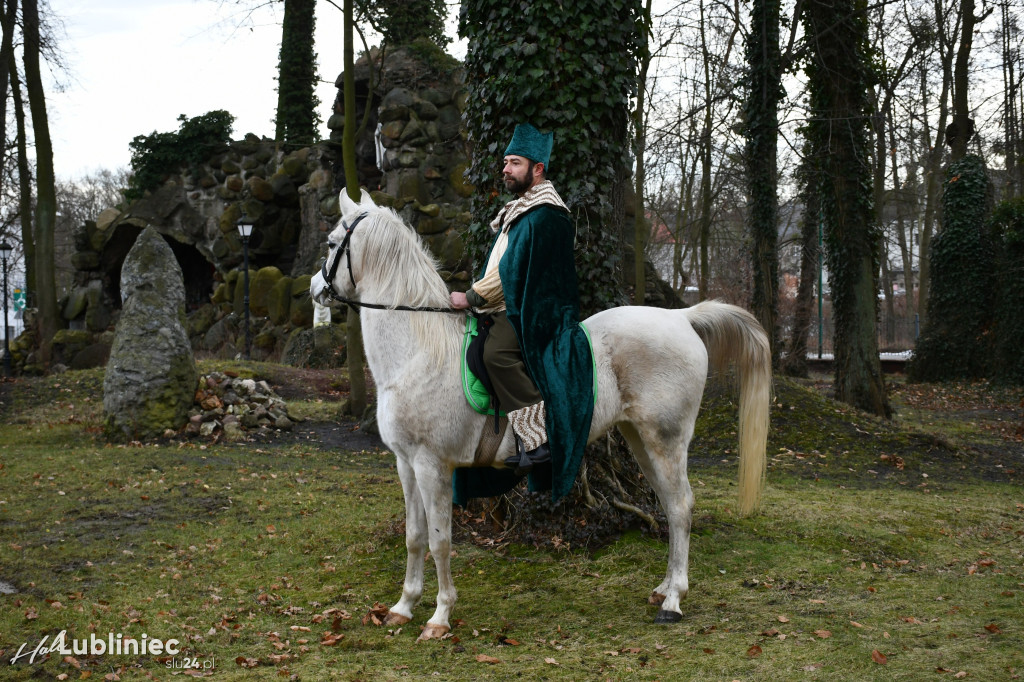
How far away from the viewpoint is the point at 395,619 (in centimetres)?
480

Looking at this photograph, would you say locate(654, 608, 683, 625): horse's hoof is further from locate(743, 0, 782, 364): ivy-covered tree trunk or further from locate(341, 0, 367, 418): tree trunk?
locate(743, 0, 782, 364): ivy-covered tree trunk

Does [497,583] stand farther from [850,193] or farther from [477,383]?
[850,193]

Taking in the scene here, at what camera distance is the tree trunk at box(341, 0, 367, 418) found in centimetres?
1238

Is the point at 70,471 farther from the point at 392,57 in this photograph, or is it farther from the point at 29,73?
the point at 392,57

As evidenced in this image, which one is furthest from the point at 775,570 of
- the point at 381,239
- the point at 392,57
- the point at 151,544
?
the point at 392,57

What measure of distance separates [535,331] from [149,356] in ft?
27.0

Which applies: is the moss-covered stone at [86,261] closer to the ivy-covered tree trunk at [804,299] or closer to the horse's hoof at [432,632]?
the ivy-covered tree trunk at [804,299]

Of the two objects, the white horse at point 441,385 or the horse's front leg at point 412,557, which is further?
the horse's front leg at point 412,557

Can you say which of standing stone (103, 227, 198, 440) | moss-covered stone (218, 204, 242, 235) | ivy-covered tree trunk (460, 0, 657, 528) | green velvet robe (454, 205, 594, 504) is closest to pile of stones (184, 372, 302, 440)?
standing stone (103, 227, 198, 440)

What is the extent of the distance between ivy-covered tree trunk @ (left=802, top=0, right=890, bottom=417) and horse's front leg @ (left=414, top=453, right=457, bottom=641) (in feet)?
31.7

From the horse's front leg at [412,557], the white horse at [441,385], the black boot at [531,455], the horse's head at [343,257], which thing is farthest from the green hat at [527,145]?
the horse's front leg at [412,557]

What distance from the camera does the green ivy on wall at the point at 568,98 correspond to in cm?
607

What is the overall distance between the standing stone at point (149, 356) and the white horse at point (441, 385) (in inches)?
286

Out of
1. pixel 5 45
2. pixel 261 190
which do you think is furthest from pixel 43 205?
pixel 261 190
